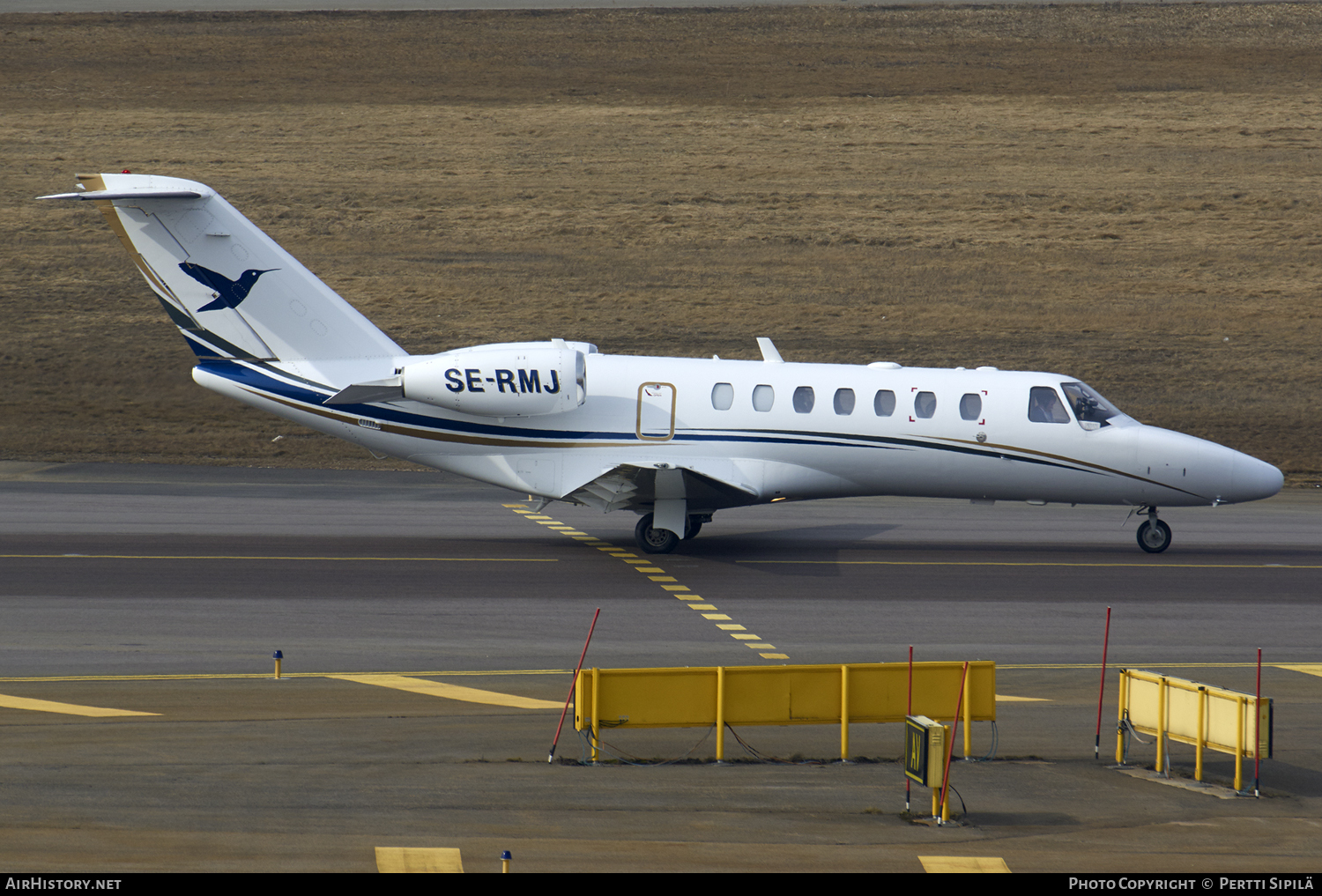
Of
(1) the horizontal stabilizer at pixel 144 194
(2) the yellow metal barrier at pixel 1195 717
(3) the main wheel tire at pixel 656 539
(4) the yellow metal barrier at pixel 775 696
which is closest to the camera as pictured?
(2) the yellow metal barrier at pixel 1195 717

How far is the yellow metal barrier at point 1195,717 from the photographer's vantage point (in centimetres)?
1156

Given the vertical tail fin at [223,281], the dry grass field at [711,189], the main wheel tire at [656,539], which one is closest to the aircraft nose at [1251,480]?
the main wheel tire at [656,539]

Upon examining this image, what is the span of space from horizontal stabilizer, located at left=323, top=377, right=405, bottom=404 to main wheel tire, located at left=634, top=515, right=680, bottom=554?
4.32 meters

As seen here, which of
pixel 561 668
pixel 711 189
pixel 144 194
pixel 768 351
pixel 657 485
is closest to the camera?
pixel 561 668

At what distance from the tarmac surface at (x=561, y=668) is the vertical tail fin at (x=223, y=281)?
127 inches

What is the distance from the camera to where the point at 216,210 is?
71.5 feet

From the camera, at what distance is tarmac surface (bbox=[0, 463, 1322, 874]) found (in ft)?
33.7

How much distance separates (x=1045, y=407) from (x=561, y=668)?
10.7 meters

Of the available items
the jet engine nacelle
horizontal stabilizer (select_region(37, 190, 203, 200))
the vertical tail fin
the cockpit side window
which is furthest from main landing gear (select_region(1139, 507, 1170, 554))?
horizontal stabilizer (select_region(37, 190, 203, 200))

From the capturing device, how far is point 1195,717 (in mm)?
11859

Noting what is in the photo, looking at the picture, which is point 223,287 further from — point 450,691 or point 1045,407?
point 1045,407

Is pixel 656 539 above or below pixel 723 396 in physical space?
below

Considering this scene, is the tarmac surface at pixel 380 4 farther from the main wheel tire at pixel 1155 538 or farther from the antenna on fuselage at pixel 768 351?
the main wheel tire at pixel 1155 538

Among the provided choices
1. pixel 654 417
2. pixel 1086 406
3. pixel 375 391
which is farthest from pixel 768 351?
pixel 375 391
